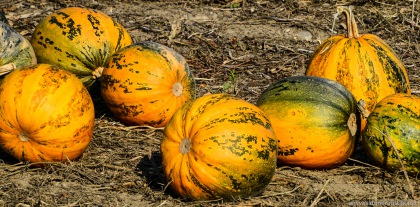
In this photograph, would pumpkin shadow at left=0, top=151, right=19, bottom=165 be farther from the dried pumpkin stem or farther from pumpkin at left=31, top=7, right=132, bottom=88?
the dried pumpkin stem

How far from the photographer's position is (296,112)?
17.7 ft

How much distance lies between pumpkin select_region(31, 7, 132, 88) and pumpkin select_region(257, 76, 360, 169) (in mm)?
1966

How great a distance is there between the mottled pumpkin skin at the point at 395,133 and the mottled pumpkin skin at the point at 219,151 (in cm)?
88

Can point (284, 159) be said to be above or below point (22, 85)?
below

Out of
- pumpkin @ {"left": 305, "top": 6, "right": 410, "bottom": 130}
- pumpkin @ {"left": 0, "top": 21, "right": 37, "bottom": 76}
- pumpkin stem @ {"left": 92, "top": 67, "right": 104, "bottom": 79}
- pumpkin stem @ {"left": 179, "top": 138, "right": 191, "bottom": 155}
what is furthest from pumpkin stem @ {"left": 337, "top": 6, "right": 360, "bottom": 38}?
pumpkin @ {"left": 0, "top": 21, "right": 37, "bottom": 76}

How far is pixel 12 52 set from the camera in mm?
6289

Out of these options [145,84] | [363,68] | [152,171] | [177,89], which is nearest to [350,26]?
[363,68]

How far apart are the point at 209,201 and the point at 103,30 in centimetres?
268

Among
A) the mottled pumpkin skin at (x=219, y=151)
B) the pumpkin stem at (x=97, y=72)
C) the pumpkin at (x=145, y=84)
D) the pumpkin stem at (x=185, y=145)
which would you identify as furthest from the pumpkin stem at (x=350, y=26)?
the pumpkin stem at (x=97, y=72)

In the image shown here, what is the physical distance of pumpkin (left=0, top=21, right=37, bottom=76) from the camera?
619cm

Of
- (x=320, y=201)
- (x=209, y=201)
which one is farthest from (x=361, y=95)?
(x=209, y=201)

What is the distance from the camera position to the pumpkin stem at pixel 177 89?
21.2 feet

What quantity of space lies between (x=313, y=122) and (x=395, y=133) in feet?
2.00

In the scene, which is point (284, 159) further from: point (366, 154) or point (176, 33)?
point (176, 33)
